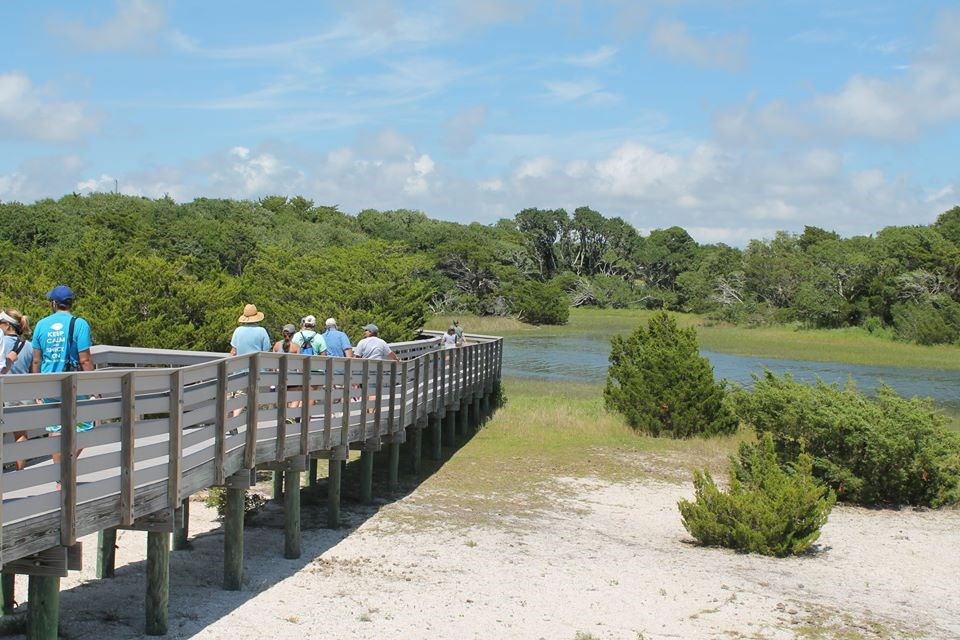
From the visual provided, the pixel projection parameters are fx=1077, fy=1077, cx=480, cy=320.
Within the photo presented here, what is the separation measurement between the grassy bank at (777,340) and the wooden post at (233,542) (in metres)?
44.5

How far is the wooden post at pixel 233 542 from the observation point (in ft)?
35.8

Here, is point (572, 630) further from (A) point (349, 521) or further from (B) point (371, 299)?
(B) point (371, 299)

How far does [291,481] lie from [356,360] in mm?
2295

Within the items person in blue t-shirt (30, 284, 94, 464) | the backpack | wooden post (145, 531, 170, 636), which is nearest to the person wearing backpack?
the backpack

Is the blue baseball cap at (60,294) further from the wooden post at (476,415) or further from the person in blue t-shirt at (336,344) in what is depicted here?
the wooden post at (476,415)

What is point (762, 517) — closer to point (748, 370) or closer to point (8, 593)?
point (8, 593)

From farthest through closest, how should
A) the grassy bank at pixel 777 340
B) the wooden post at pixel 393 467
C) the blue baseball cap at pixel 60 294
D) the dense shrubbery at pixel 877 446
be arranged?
the grassy bank at pixel 777 340, the dense shrubbery at pixel 877 446, the wooden post at pixel 393 467, the blue baseball cap at pixel 60 294

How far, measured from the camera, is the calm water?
39531 millimetres

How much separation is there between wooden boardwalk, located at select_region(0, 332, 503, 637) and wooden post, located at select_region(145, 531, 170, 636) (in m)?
0.03

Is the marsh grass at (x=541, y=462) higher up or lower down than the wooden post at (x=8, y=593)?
lower down

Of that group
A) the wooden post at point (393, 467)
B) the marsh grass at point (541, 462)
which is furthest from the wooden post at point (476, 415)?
the wooden post at point (393, 467)

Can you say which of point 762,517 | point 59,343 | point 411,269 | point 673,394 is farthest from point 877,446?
point 411,269

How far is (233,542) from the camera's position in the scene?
10.9 metres

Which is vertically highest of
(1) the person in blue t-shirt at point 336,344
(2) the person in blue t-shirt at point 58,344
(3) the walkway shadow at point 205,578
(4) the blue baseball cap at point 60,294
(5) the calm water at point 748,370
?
(4) the blue baseball cap at point 60,294
